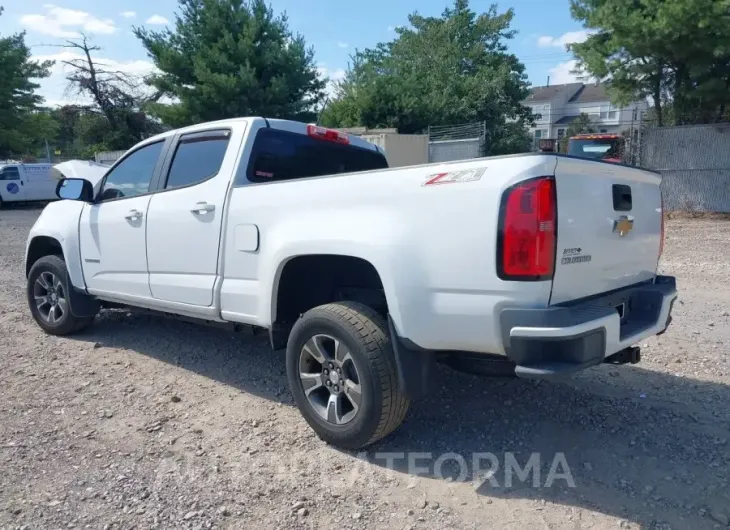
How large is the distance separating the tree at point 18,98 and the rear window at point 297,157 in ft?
83.6

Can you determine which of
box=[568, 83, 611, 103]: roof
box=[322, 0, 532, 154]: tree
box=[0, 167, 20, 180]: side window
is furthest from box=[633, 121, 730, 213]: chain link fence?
box=[568, 83, 611, 103]: roof

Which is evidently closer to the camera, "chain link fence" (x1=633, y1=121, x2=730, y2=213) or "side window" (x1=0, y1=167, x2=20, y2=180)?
"chain link fence" (x1=633, y1=121, x2=730, y2=213)

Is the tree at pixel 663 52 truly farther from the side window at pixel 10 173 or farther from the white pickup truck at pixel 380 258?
the side window at pixel 10 173

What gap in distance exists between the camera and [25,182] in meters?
23.1

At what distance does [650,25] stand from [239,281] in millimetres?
13606

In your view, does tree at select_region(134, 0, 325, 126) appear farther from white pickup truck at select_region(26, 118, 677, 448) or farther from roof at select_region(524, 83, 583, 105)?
roof at select_region(524, 83, 583, 105)

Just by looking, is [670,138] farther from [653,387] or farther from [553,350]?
[553,350]

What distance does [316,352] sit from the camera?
358 centimetres


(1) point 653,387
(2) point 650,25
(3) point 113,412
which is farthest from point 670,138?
(3) point 113,412

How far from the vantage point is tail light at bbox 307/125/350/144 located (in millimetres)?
4672

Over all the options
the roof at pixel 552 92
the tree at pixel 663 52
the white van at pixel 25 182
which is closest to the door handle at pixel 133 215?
the tree at pixel 663 52

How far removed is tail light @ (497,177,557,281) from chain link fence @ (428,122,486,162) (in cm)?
1800

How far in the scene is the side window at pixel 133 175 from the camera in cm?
492

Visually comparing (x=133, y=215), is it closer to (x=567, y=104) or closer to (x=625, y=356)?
(x=625, y=356)
